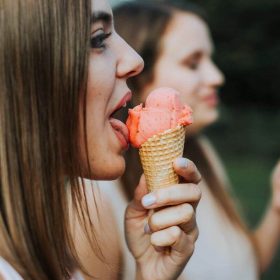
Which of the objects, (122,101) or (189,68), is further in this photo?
(189,68)

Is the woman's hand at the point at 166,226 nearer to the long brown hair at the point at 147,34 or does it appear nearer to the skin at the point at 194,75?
the long brown hair at the point at 147,34

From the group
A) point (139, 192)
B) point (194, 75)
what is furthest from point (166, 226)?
point (194, 75)

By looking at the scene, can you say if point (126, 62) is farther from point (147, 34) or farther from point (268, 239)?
point (268, 239)

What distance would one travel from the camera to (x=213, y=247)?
2965mm

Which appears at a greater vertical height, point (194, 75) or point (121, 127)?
point (121, 127)

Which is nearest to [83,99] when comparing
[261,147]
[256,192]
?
[256,192]

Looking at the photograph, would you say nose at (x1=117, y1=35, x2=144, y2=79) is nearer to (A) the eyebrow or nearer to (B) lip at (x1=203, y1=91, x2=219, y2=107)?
(A) the eyebrow

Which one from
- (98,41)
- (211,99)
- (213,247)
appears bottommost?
(213,247)

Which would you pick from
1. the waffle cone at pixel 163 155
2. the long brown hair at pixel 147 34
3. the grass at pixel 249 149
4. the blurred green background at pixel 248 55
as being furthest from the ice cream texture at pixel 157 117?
the blurred green background at pixel 248 55

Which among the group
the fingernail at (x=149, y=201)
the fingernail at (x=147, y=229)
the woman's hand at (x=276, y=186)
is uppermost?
the fingernail at (x=149, y=201)

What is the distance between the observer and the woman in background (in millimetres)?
1527

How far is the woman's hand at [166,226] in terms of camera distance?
5.61ft

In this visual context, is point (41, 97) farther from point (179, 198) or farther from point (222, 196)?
point (222, 196)

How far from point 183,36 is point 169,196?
5.30ft
